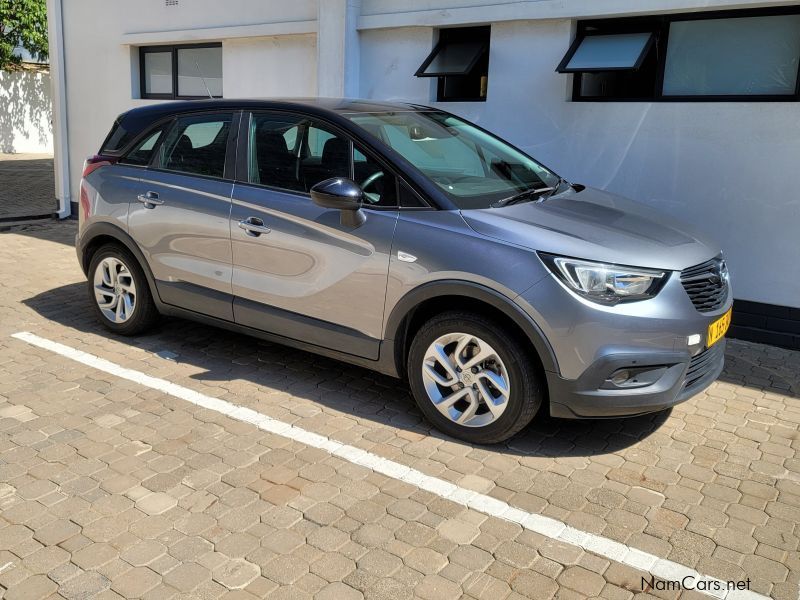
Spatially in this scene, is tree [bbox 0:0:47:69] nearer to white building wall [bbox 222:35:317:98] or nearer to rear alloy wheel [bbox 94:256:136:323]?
white building wall [bbox 222:35:317:98]

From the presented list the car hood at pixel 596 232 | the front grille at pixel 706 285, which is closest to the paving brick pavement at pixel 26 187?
the car hood at pixel 596 232

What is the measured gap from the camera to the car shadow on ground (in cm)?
446

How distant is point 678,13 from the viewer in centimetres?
659

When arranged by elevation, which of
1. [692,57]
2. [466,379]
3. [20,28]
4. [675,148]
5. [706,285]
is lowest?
[466,379]

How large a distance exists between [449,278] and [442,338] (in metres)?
0.34

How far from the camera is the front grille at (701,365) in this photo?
163 inches

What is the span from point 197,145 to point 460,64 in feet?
11.3

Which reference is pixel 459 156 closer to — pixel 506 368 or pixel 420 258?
pixel 420 258

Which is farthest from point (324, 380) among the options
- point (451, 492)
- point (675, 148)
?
point (675, 148)

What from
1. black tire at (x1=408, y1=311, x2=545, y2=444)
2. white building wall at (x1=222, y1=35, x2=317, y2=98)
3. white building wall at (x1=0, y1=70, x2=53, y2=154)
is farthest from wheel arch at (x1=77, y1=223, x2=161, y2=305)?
white building wall at (x1=0, y1=70, x2=53, y2=154)

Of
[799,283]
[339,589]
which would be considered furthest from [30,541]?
[799,283]

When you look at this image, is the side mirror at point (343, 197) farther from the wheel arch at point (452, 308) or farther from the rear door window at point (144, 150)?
the rear door window at point (144, 150)

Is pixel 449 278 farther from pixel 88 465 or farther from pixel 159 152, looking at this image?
pixel 159 152

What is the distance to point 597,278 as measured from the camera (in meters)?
3.93
